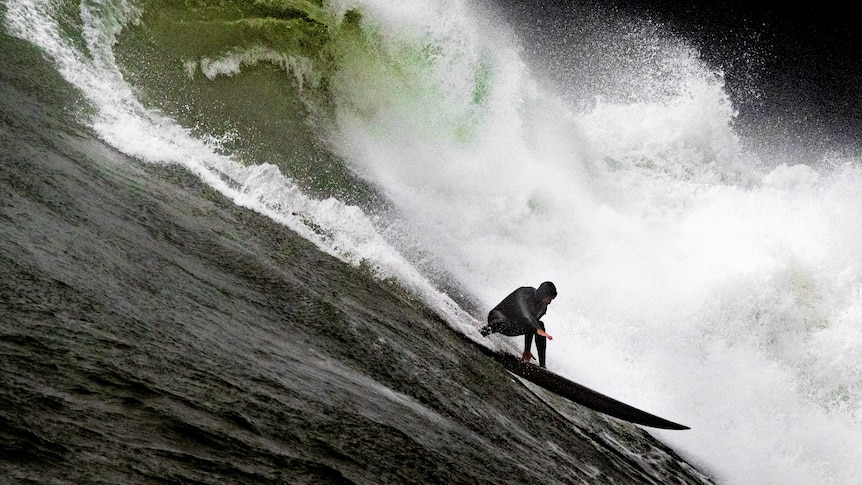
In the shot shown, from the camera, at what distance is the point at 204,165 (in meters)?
9.28

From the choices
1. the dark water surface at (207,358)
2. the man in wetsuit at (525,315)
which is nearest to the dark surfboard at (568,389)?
the man in wetsuit at (525,315)

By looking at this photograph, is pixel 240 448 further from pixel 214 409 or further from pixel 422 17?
pixel 422 17

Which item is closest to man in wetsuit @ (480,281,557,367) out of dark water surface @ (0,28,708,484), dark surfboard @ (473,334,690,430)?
dark surfboard @ (473,334,690,430)

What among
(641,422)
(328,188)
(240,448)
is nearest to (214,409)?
(240,448)

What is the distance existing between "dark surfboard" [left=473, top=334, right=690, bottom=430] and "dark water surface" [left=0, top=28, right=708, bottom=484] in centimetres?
43

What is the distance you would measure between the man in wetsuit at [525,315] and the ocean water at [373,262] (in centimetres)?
70

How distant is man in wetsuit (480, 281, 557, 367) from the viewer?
837 cm

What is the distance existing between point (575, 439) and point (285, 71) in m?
10.0

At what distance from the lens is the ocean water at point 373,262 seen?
10.8ft

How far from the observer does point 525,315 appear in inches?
329

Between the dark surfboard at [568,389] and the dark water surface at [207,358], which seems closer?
the dark water surface at [207,358]

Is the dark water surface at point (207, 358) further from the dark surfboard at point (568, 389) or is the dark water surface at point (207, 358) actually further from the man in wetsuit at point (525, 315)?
the man in wetsuit at point (525, 315)

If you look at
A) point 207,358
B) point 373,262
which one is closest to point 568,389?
point 373,262

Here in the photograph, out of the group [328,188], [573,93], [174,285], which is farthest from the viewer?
[573,93]
